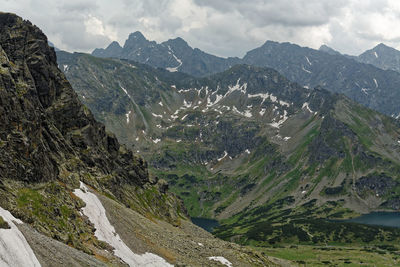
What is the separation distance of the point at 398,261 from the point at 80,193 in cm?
19014

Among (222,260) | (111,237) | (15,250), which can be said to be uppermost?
(15,250)

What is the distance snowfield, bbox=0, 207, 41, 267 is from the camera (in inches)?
1486

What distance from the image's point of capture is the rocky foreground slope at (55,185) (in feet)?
167

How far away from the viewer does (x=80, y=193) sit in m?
78.0

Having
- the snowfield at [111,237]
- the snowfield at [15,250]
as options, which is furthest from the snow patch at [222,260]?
the snowfield at [15,250]

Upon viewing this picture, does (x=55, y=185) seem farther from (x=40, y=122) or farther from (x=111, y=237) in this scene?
(x=40, y=122)

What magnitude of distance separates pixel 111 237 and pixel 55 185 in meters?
16.9

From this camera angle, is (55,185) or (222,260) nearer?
(55,185)

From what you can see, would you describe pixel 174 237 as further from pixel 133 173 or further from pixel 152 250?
pixel 133 173

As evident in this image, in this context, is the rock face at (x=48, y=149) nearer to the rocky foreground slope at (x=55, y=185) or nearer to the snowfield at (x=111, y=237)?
the rocky foreground slope at (x=55, y=185)

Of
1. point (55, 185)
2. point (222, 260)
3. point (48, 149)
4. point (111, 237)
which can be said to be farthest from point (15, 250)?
point (48, 149)

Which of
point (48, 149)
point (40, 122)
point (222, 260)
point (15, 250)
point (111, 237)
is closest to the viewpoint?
point (15, 250)

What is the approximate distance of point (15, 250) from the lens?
3928 centimetres

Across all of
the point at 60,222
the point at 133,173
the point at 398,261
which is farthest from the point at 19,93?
the point at 398,261
